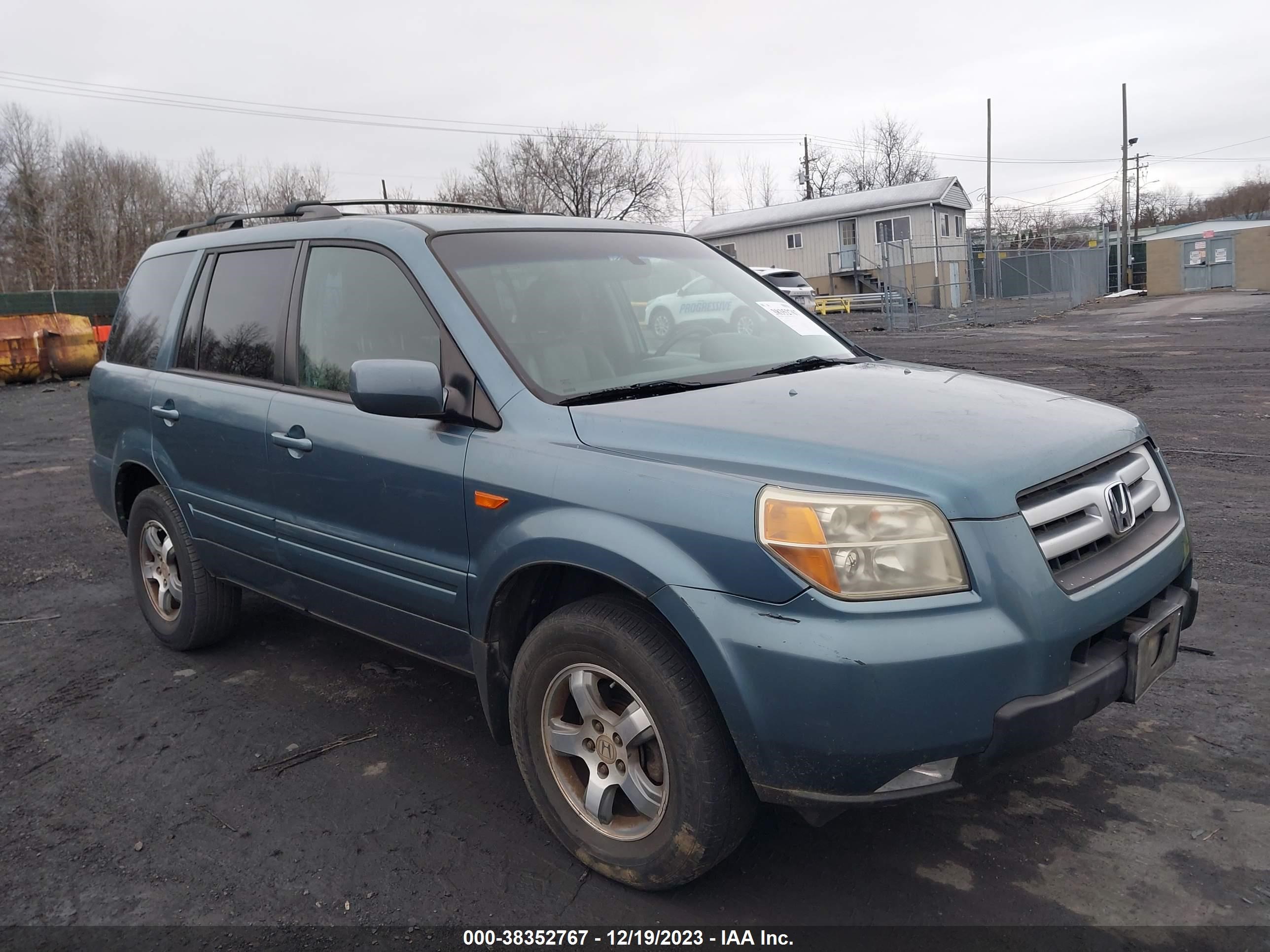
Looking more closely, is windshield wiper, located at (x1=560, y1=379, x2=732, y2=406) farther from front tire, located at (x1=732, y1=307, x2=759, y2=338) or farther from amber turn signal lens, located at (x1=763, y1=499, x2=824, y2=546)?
amber turn signal lens, located at (x1=763, y1=499, x2=824, y2=546)

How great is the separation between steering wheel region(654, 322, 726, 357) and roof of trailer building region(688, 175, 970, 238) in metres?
41.5

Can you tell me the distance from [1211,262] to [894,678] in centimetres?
4807

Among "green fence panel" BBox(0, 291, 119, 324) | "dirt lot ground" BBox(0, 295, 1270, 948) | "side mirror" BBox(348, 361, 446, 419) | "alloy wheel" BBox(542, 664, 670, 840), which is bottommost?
"dirt lot ground" BBox(0, 295, 1270, 948)

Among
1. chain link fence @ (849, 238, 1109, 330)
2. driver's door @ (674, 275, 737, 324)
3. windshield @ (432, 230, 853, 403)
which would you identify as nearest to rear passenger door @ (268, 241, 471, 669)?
windshield @ (432, 230, 853, 403)

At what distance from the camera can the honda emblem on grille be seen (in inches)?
104

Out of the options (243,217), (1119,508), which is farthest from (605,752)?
(243,217)

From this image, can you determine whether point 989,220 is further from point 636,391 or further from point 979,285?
point 636,391

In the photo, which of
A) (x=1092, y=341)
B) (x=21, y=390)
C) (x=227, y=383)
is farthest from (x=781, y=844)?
(x=21, y=390)

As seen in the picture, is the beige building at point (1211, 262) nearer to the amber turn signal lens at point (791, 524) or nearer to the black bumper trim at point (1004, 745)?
the black bumper trim at point (1004, 745)

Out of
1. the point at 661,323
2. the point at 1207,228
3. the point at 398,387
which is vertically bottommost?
the point at 398,387

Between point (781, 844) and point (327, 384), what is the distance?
2.22m

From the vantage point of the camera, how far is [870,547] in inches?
90.2

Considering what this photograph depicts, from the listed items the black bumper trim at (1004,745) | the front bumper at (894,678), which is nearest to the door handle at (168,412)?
the front bumper at (894,678)

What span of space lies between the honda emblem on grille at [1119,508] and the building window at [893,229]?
42264 millimetres
